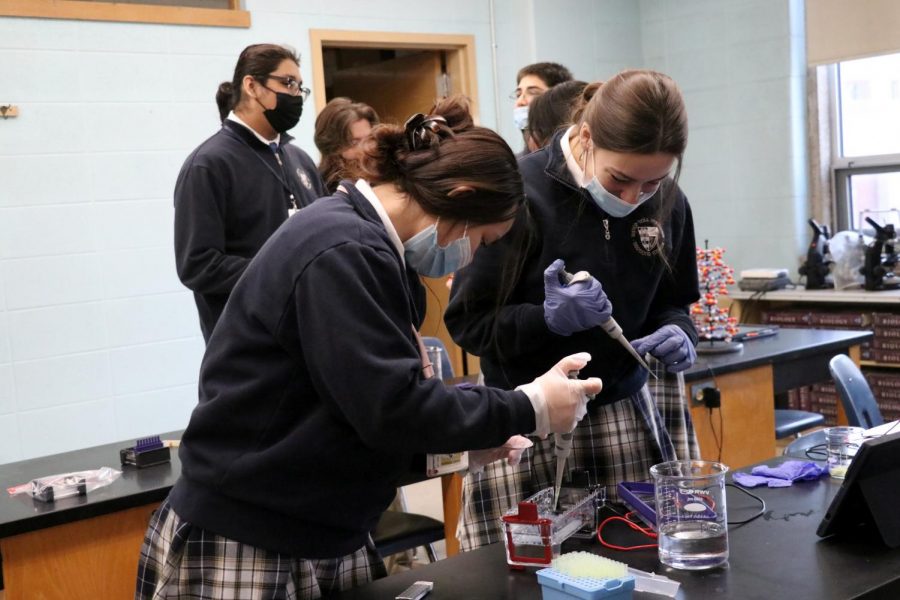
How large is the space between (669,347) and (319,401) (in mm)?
834

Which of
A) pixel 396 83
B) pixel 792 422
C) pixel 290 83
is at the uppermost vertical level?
pixel 396 83

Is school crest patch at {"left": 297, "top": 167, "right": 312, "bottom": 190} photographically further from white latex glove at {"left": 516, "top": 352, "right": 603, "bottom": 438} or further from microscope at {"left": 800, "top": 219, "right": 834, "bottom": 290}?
microscope at {"left": 800, "top": 219, "right": 834, "bottom": 290}

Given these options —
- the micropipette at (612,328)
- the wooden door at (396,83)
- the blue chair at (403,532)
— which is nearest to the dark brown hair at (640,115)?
the micropipette at (612,328)

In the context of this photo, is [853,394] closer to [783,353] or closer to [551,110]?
[783,353]

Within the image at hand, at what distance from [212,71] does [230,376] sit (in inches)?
126

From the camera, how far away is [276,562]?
1329mm

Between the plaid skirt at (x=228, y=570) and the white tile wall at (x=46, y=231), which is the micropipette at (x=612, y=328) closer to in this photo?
the plaid skirt at (x=228, y=570)

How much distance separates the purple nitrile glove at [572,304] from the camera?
1.67 metres

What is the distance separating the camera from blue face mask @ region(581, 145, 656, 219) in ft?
5.91

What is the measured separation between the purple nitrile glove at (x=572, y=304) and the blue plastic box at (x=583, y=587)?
526 mm

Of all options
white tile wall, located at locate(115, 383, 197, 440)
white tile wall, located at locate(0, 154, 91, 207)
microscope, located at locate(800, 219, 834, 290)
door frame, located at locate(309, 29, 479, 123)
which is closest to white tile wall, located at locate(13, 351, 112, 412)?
white tile wall, located at locate(115, 383, 197, 440)

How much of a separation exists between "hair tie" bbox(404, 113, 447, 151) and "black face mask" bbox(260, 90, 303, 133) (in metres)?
1.68

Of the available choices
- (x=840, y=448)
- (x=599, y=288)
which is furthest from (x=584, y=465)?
(x=840, y=448)

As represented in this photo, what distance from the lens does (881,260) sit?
4.67m
